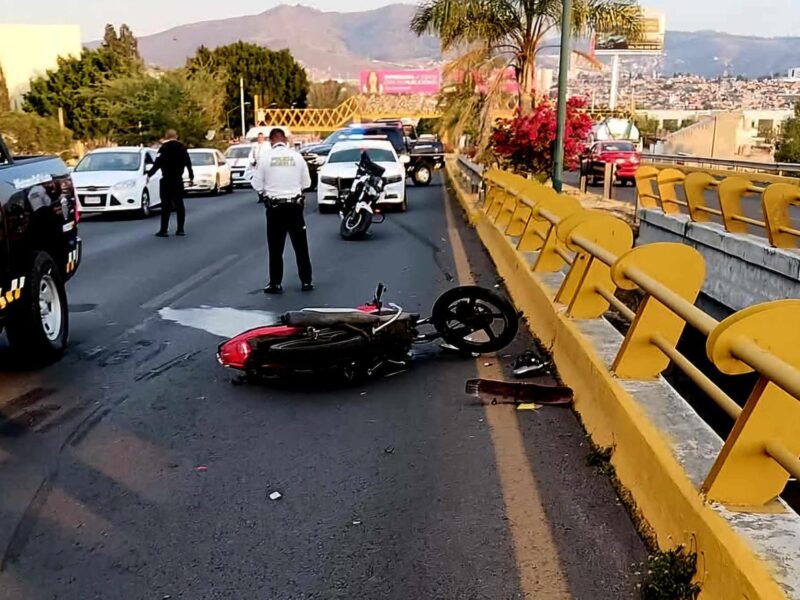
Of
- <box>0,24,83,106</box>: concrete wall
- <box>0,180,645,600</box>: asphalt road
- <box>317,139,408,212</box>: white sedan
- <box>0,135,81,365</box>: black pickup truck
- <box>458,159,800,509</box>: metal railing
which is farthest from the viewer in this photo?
<box>0,24,83,106</box>: concrete wall

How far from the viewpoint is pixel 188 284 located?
35.8 feet

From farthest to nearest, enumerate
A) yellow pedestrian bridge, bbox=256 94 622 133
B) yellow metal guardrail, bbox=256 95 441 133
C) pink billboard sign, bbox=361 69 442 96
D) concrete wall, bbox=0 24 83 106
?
pink billboard sign, bbox=361 69 442 96
yellow metal guardrail, bbox=256 95 441 133
yellow pedestrian bridge, bbox=256 94 622 133
concrete wall, bbox=0 24 83 106

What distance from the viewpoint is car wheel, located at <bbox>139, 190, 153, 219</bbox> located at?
20.2 m

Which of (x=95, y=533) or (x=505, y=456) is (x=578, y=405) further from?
(x=95, y=533)

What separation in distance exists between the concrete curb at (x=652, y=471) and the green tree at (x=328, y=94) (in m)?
107

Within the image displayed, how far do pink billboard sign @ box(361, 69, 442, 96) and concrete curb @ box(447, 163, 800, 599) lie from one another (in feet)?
248

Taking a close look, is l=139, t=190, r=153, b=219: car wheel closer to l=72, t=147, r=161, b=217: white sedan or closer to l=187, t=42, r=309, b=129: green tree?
l=72, t=147, r=161, b=217: white sedan

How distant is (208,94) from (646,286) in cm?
4832

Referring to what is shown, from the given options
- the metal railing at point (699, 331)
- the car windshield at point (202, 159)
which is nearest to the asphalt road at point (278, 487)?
the metal railing at point (699, 331)

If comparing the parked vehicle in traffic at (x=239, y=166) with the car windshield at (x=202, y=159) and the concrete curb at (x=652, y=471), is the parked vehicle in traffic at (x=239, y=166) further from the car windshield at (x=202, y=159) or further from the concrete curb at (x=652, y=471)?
the concrete curb at (x=652, y=471)

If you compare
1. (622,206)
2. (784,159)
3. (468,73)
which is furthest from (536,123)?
(784,159)

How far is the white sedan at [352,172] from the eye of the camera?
20.5 m

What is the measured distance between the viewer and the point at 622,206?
20.7 metres

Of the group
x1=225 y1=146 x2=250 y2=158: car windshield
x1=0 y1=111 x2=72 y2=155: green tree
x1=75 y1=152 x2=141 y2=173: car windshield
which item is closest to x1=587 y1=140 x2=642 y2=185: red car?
x1=225 y1=146 x2=250 y2=158: car windshield
